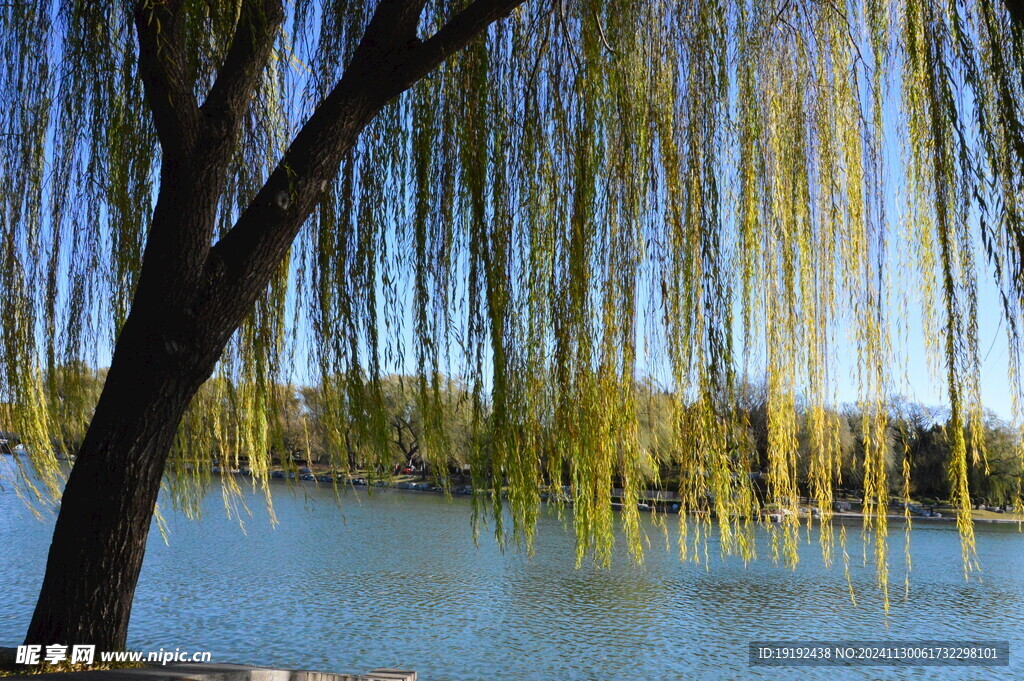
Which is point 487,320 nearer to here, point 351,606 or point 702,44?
point 702,44

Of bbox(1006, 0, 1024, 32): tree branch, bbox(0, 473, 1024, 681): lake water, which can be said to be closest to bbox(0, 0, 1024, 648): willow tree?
bbox(1006, 0, 1024, 32): tree branch

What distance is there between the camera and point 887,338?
6.04ft

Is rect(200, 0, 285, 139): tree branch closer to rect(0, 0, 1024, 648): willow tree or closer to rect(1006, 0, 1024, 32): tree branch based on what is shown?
rect(0, 0, 1024, 648): willow tree

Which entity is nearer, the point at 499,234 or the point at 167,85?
the point at 167,85

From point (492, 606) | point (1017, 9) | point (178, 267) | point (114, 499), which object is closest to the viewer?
point (1017, 9)

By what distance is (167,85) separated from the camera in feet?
5.74

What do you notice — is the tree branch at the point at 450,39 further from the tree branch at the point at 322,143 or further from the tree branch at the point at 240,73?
the tree branch at the point at 240,73

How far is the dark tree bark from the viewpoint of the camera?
A: 1555 mm

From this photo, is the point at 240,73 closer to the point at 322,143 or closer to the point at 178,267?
the point at 322,143

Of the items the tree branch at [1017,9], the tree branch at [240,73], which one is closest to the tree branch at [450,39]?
the tree branch at [240,73]

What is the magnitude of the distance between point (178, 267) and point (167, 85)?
397 mm

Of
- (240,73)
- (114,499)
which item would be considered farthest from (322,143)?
(114,499)

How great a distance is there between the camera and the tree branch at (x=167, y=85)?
68.9 inches

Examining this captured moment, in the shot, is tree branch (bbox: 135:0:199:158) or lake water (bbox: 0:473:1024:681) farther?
lake water (bbox: 0:473:1024:681)
